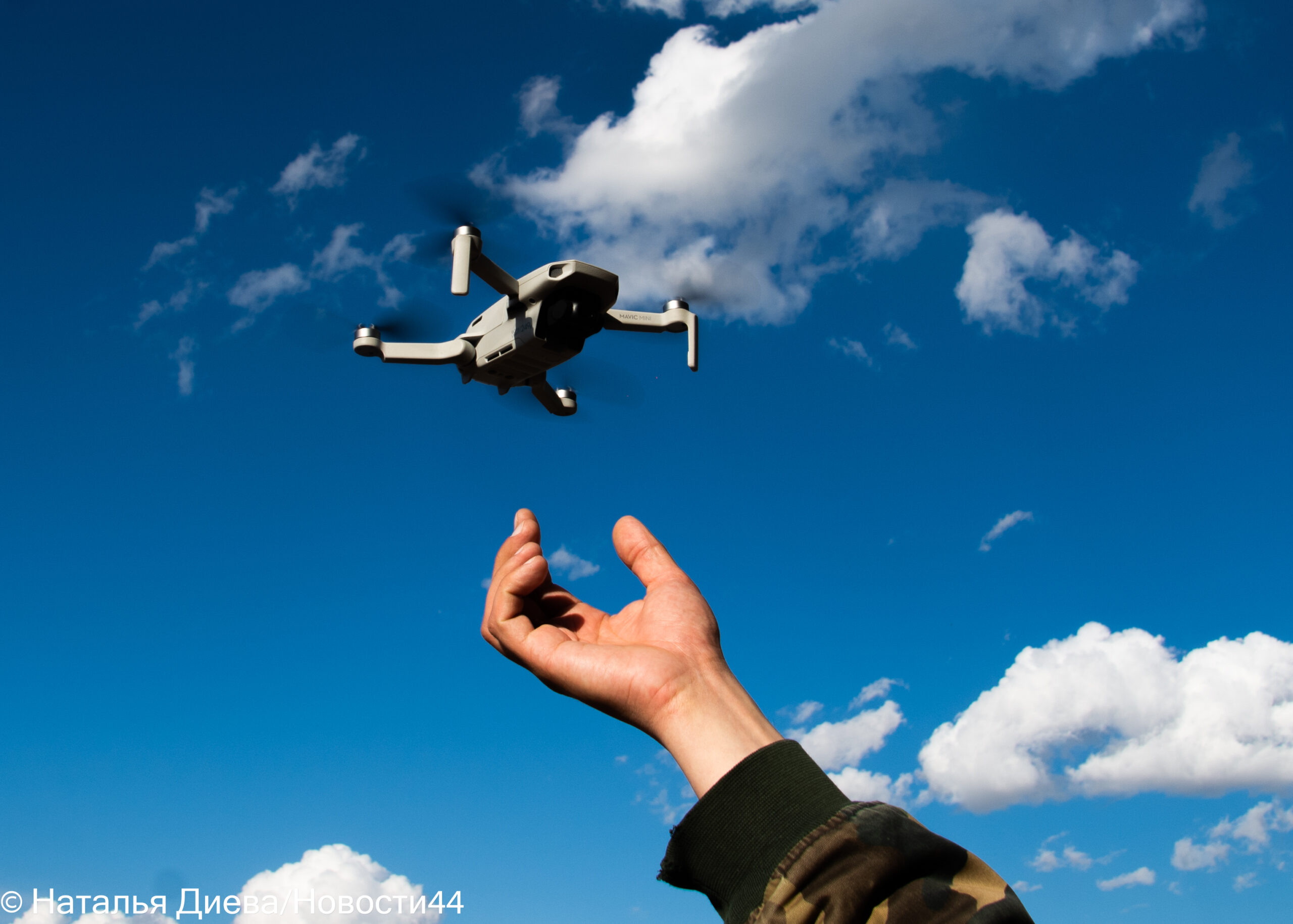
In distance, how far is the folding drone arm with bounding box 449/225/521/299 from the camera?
15875 mm

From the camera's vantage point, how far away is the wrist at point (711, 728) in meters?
4.43

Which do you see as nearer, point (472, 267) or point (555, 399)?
point (472, 267)

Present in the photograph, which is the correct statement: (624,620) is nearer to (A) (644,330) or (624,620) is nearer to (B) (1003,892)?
(B) (1003,892)

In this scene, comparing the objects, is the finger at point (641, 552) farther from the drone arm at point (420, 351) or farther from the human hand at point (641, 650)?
the drone arm at point (420, 351)

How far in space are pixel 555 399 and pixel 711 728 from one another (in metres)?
16.0

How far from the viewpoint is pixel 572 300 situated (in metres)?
16.0

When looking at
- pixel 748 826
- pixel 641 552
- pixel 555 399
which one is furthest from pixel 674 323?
pixel 748 826

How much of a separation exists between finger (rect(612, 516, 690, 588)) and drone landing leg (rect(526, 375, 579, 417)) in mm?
12126

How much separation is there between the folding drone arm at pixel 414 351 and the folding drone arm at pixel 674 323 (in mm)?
3533

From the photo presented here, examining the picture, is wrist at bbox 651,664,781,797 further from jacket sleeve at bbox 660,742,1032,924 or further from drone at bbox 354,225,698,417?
drone at bbox 354,225,698,417

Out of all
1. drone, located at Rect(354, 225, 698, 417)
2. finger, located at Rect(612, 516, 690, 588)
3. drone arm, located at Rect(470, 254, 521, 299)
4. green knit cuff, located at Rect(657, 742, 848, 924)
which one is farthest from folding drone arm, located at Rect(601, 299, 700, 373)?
green knit cuff, located at Rect(657, 742, 848, 924)

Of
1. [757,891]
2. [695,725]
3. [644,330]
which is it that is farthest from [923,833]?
[644,330]

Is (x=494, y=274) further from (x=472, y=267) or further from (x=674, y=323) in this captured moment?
(x=674, y=323)

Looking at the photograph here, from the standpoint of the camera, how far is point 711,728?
4.64 meters
